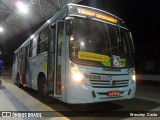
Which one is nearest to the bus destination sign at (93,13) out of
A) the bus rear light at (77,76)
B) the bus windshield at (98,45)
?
the bus windshield at (98,45)

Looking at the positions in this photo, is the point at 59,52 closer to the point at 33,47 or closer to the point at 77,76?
the point at 77,76

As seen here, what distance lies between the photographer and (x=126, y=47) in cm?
725

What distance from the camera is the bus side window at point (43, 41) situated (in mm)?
8258

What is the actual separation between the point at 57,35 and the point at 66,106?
264cm

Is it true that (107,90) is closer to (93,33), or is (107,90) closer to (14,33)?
(93,33)

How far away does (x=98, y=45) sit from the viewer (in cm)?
648

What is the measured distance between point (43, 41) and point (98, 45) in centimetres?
294

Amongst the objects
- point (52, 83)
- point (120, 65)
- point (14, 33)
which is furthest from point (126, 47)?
point (14, 33)

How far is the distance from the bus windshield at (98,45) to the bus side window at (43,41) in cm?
218

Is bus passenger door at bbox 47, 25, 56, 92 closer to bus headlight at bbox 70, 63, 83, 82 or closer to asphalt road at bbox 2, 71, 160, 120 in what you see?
asphalt road at bbox 2, 71, 160, 120

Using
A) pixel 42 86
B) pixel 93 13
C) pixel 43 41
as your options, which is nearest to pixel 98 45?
pixel 93 13

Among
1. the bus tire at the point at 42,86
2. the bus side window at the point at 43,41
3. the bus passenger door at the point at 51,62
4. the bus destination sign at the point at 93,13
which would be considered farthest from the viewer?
the bus side window at the point at 43,41

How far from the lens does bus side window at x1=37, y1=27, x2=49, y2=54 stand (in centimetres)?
826

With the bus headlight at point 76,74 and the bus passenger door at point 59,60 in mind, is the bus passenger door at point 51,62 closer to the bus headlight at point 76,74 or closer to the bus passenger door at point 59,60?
the bus passenger door at point 59,60
